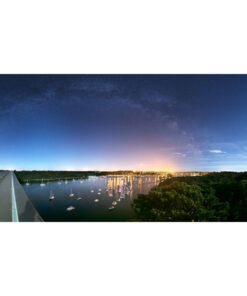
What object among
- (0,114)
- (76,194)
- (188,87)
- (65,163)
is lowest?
(76,194)

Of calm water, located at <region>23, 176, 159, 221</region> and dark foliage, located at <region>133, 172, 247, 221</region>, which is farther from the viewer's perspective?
calm water, located at <region>23, 176, 159, 221</region>

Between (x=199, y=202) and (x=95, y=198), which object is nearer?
(x=199, y=202)

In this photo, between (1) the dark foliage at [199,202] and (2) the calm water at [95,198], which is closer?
(1) the dark foliage at [199,202]

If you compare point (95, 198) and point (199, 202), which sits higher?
point (199, 202)
